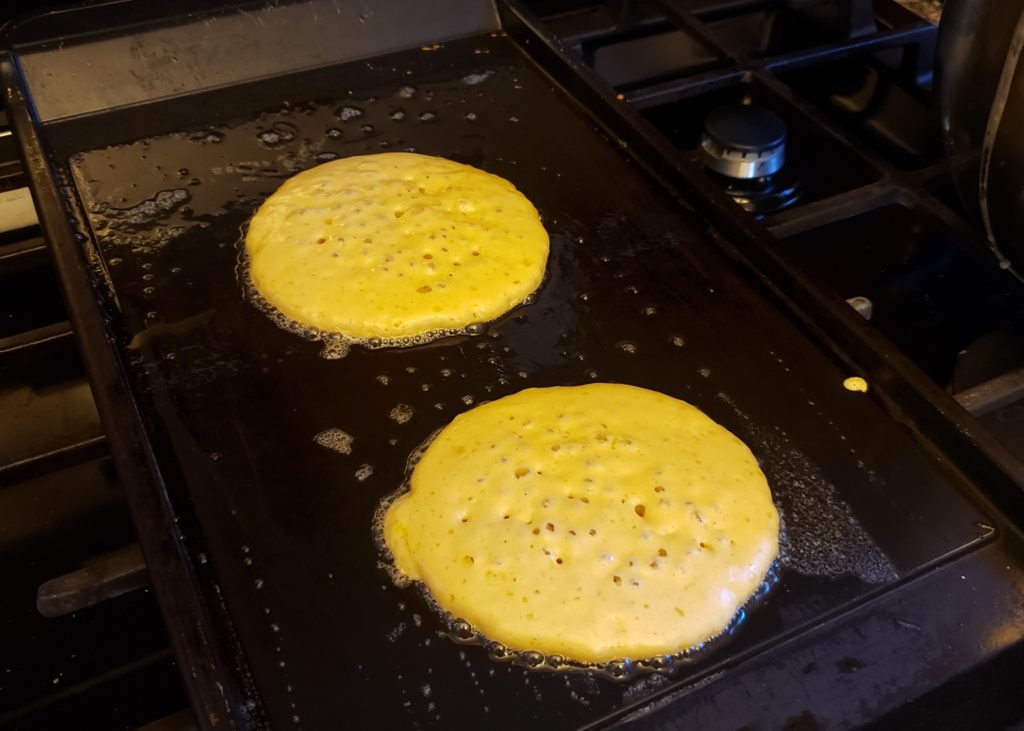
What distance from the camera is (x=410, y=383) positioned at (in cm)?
92

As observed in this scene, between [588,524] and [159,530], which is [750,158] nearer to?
[588,524]

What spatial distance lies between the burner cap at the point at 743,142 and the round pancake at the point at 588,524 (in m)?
0.44

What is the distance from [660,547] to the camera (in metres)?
0.76

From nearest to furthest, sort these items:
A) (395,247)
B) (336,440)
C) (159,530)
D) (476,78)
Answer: (159,530) → (336,440) → (395,247) → (476,78)

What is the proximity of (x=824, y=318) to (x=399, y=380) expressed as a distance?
0.45m

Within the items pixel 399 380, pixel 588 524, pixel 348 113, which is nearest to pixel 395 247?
pixel 399 380

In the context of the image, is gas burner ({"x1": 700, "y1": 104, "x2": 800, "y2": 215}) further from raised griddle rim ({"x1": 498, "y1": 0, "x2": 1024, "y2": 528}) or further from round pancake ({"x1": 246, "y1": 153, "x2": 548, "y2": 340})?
round pancake ({"x1": 246, "y1": 153, "x2": 548, "y2": 340})

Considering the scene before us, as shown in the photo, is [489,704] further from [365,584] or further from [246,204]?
[246,204]

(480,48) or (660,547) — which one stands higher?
(480,48)

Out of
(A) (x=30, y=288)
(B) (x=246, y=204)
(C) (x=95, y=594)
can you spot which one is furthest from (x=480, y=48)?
(C) (x=95, y=594)

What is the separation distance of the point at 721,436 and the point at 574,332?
209 millimetres

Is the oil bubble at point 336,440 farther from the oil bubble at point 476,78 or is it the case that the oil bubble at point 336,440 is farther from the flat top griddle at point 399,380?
the oil bubble at point 476,78

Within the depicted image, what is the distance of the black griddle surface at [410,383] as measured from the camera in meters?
0.71

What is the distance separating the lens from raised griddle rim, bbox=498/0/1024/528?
2.60 ft
